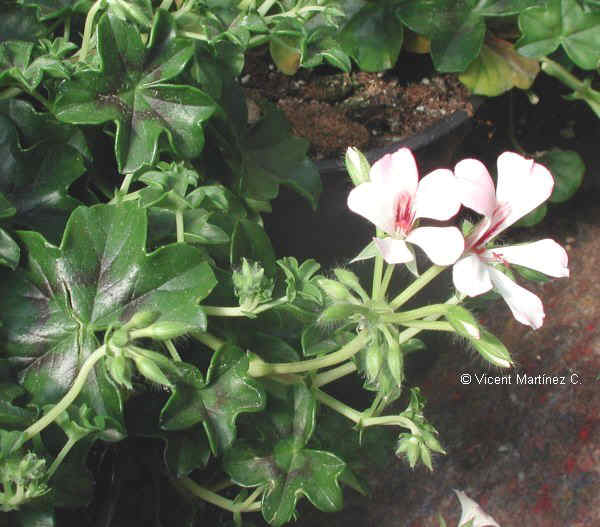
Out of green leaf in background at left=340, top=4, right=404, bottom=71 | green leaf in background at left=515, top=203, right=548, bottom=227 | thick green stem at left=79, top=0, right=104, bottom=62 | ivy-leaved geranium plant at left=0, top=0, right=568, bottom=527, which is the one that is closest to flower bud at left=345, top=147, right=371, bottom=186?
ivy-leaved geranium plant at left=0, top=0, right=568, bottom=527

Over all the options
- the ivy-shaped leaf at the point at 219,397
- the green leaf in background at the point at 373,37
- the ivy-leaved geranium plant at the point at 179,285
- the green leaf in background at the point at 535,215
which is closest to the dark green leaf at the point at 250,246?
the ivy-leaved geranium plant at the point at 179,285

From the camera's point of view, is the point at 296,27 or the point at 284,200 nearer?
the point at 296,27

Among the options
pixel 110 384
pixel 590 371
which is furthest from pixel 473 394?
pixel 110 384

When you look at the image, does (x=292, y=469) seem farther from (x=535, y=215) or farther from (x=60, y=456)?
(x=535, y=215)

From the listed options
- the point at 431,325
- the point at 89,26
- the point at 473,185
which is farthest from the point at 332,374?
the point at 89,26

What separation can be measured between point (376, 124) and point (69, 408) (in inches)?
30.6

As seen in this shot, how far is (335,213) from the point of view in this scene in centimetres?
119

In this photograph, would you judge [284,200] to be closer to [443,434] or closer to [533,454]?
[443,434]

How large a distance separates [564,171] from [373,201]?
1026mm

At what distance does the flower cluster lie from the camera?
1.95ft

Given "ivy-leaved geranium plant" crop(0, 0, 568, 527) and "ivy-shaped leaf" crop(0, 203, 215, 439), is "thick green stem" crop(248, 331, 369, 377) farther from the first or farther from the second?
"ivy-shaped leaf" crop(0, 203, 215, 439)

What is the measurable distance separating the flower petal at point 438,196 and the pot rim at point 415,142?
51 cm

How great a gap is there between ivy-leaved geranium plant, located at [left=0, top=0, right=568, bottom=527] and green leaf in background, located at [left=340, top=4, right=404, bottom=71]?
32 centimetres

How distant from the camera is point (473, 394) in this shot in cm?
152
